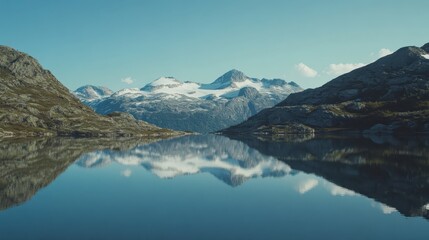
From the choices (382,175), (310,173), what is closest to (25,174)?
(310,173)

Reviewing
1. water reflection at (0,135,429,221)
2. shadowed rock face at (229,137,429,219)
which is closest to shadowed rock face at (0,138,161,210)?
water reflection at (0,135,429,221)

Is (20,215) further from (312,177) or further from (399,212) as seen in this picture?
(312,177)

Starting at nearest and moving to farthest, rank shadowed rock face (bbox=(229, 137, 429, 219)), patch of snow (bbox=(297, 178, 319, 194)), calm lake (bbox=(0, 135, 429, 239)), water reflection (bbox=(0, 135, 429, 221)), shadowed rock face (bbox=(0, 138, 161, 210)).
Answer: calm lake (bbox=(0, 135, 429, 239)) → shadowed rock face (bbox=(229, 137, 429, 219)) → water reflection (bbox=(0, 135, 429, 221)) → shadowed rock face (bbox=(0, 138, 161, 210)) → patch of snow (bbox=(297, 178, 319, 194))

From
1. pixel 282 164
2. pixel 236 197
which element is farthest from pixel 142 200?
pixel 282 164

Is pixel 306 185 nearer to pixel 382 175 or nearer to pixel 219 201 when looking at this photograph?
pixel 382 175

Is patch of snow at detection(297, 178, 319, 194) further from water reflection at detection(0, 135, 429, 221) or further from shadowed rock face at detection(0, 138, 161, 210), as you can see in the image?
shadowed rock face at detection(0, 138, 161, 210)

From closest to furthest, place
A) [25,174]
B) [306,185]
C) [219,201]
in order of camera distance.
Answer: [219,201], [306,185], [25,174]

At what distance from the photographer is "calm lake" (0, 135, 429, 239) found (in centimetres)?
3747

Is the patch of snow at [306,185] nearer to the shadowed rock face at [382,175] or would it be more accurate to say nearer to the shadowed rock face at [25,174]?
the shadowed rock face at [382,175]

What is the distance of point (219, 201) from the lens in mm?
54250

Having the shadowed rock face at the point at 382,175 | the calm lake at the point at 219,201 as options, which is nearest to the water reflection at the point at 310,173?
the shadowed rock face at the point at 382,175

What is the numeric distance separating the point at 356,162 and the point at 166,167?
4793 cm

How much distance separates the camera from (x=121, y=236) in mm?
35438

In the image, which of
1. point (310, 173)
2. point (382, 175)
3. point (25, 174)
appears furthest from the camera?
point (310, 173)
